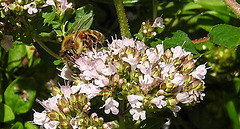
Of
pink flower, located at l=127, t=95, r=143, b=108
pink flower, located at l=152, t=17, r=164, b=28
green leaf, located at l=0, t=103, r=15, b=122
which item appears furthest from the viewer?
green leaf, located at l=0, t=103, r=15, b=122

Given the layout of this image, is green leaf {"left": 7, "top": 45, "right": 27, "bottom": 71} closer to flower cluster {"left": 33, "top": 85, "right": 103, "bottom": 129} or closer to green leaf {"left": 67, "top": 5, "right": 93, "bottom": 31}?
green leaf {"left": 67, "top": 5, "right": 93, "bottom": 31}

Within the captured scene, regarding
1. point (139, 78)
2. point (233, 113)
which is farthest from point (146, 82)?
point (233, 113)

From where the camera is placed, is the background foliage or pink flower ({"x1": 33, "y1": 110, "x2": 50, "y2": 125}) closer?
pink flower ({"x1": 33, "y1": 110, "x2": 50, "y2": 125})

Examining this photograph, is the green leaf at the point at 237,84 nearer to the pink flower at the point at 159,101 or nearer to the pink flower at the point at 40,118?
the pink flower at the point at 159,101

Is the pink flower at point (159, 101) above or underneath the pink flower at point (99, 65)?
underneath

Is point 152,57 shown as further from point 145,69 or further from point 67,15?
point 67,15

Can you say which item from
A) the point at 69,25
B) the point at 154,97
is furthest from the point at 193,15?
the point at 154,97

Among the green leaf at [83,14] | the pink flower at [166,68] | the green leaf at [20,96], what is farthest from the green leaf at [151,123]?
the green leaf at [20,96]

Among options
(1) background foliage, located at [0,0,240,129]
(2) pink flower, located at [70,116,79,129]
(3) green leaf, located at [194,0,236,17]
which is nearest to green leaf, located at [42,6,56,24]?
(1) background foliage, located at [0,0,240,129]
